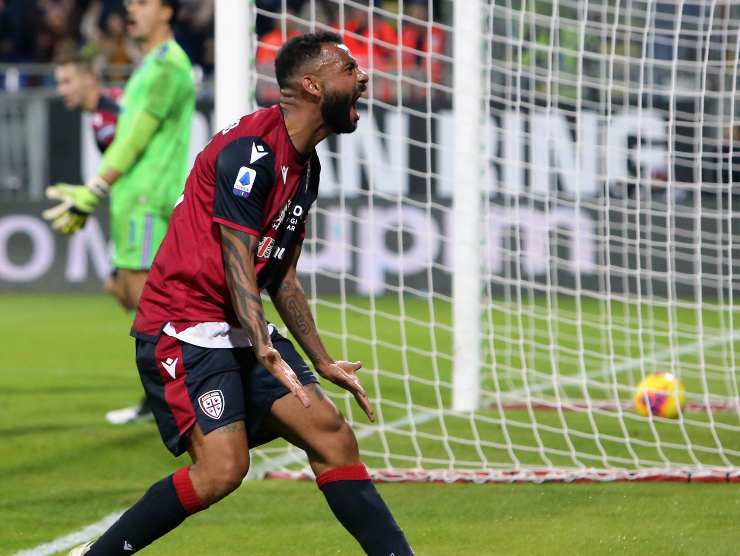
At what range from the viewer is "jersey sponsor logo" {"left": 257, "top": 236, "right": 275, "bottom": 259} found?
4.03 m

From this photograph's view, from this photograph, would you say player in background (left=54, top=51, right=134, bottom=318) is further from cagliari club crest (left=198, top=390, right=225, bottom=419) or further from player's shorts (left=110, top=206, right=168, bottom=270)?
cagliari club crest (left=198, top=390, right=225, bottom=419)

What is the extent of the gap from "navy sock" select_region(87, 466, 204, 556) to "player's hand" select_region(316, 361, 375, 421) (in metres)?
0.50

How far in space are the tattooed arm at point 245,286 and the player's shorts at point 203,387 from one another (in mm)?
181

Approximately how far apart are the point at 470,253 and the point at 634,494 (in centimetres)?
226

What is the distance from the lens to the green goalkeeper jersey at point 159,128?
24.3 feet

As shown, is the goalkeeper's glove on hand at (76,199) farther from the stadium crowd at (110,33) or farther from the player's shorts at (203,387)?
the stadium crowd at (110,33)

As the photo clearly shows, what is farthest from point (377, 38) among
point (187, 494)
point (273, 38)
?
point (187, 494)

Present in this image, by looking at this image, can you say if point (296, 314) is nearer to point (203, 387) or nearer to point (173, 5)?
point (203, 387)

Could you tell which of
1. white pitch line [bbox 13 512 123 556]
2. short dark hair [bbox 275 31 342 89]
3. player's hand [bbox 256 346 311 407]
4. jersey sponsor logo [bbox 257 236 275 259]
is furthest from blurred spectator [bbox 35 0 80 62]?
player's hand [bbox 256 346 311 407]

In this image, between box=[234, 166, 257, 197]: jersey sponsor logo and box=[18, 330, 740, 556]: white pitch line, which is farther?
box=[18, 330, 740, 556]: white pitch line

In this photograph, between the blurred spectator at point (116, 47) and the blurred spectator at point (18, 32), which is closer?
the blurred spectator at point (116, 47)

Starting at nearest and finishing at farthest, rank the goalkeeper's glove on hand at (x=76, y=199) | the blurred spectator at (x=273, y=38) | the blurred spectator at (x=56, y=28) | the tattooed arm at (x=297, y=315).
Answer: the tattooed arm at (x=297, y=315), the goalkeeper's glove on hand at (x=76, y=199), the blurred spectator at (x=273, y=38), the blurred spectator at (x=56, y=28)

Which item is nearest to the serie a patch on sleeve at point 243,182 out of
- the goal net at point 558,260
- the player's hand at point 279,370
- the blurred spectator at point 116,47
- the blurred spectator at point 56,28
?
the player's hand at point 279,370

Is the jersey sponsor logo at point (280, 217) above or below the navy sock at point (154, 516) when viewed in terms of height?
above
